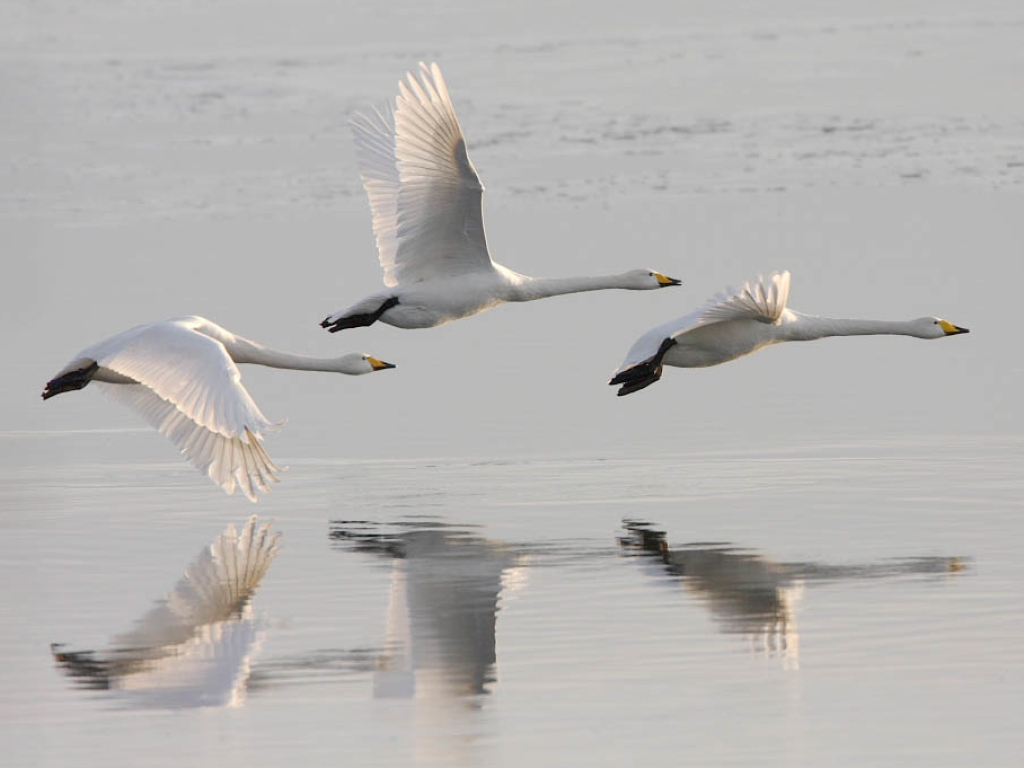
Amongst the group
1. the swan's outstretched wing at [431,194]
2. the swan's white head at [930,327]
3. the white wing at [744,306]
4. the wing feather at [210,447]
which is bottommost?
the wing feather at [210,447]

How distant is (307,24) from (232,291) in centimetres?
2238

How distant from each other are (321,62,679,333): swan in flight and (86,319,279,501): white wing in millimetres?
1996

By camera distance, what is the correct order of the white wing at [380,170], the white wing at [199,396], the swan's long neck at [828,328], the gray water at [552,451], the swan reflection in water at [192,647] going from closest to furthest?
the gray water at [552,451], the swan reflection in water at [192,647], the white wing at [199,396], the swan's long neck at [828,328], the white wing at [380,170]

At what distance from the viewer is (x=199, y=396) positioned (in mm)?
11203

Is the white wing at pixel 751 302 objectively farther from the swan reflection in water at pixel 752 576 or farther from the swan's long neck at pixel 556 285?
the swan's long neck at pixel 556 285

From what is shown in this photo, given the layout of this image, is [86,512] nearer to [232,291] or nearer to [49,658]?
[49,658]

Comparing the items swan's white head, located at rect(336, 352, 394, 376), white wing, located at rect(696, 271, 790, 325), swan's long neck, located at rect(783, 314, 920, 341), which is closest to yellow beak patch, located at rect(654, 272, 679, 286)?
swan's long neck, located at rect(783, 314, 920, 341)

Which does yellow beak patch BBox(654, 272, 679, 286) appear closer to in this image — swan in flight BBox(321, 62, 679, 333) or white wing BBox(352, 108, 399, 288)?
swan in flight BBox(321, 62, 679, 333)

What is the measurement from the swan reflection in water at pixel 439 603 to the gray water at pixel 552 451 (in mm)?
27

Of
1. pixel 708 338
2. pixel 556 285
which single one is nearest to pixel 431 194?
pixel 556 285

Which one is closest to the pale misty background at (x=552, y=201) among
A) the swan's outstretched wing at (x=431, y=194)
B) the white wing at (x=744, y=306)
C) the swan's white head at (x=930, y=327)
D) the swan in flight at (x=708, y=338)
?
the swan's white head at (x=930, y=327)

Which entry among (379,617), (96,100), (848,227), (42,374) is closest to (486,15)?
(96,100)

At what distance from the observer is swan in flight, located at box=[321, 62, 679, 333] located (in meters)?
13.8

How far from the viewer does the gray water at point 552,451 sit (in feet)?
27.5
